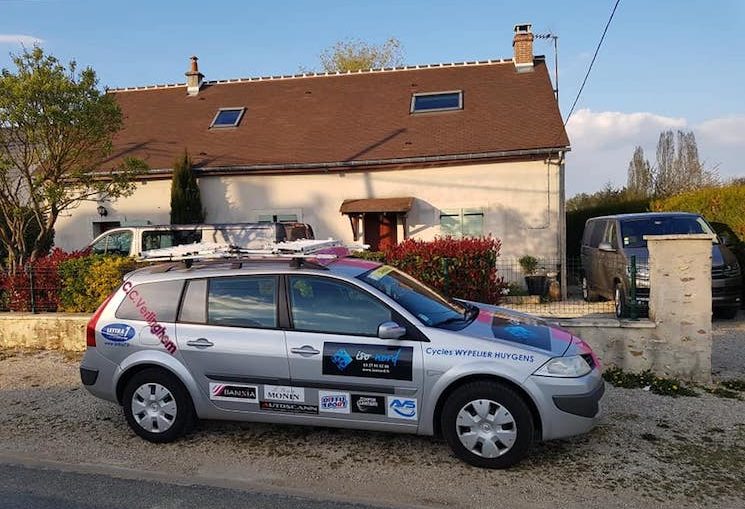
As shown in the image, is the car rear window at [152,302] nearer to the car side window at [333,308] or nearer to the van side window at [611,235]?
the car side window at [333,308]

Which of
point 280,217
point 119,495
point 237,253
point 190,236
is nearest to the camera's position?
point 119,495

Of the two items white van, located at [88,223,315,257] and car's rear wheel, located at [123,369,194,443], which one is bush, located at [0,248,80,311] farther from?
car's rear wheel, located at [123,369,194,443]

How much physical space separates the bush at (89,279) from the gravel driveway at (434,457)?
2832mm

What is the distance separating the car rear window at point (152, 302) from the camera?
15.9ft

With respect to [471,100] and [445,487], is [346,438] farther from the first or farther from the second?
[471,100]

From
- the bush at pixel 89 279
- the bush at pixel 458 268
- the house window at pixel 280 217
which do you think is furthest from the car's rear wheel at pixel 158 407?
the house window at pixel 280 217

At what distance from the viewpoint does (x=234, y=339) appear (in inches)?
181

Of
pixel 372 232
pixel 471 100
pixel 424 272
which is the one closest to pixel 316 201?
pixel 372 232

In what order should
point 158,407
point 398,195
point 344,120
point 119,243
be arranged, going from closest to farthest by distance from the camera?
point 158,407
point 119,243
point 398,195
point 344,120

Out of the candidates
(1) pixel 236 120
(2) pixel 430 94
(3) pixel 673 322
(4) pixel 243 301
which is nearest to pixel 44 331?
(4) pixel 243 301

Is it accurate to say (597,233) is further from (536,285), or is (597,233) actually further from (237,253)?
(237,253)

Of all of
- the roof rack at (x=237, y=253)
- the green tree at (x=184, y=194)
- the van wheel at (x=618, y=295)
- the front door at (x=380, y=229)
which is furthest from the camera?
the front door at (x=380, y=229)

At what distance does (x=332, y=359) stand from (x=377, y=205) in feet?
32.2

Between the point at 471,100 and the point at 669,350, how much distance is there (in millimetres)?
11114
